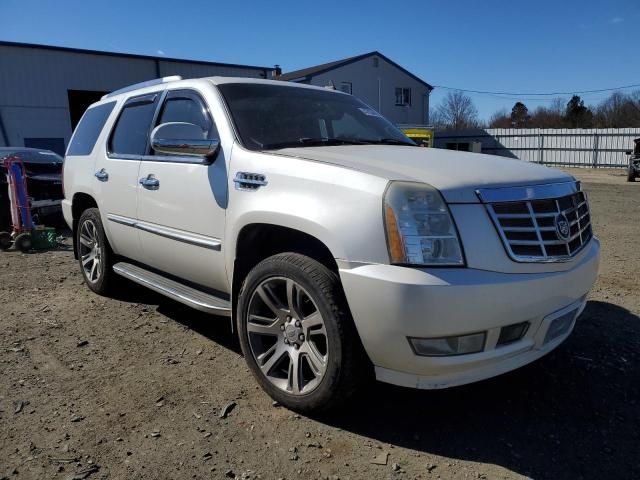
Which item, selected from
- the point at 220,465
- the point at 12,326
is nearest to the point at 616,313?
the point at 220,465

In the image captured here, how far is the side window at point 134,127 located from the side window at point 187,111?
0.70ft

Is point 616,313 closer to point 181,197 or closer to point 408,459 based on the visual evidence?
point 408,459

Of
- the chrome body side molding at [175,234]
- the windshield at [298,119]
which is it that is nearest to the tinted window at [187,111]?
the windshield at [298,119]

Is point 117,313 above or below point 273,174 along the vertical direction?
below

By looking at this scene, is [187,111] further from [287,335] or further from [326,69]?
[326,69]

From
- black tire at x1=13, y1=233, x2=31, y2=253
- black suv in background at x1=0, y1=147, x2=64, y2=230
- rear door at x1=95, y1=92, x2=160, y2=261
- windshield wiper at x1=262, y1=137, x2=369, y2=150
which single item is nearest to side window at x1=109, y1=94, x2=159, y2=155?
rear door at x1=95, y1=92, x2=160, y2=261

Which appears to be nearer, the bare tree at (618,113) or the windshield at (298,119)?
the windshield at (298,119)

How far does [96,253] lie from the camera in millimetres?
5113

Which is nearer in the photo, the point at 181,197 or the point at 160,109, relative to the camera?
the point at 181,197

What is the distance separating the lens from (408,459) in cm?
255

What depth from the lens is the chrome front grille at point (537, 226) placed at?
99.0 inches

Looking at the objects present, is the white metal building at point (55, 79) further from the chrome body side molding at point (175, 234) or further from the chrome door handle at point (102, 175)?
the chrome body side molding at point (175, 234)

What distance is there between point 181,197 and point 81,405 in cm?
142

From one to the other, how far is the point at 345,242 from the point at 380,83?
1439 inches
